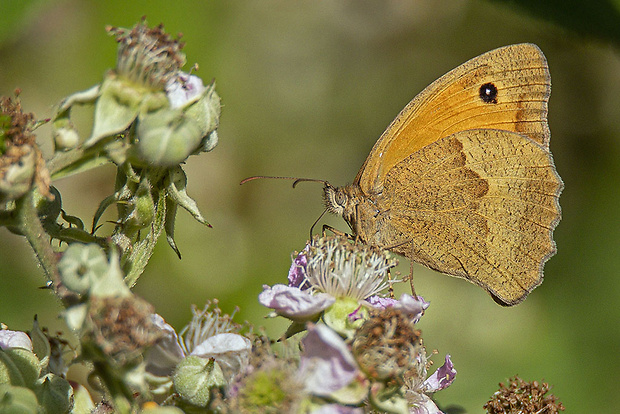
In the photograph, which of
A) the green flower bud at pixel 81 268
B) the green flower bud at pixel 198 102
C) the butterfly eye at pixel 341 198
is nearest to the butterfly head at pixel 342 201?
the butterfly eye at pixel 341 198

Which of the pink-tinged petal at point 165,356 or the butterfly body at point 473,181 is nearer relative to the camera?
the pink-tinged petal at point 165,356

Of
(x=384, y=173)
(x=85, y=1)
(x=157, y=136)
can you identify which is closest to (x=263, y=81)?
(x=85, y=1)

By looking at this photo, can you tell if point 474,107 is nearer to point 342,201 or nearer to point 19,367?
point 342,201

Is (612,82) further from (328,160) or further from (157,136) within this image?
(157,136)

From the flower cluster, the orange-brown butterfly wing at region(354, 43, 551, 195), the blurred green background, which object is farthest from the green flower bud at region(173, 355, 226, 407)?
the blurred green background

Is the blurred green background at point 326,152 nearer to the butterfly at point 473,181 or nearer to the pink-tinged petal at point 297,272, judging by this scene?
the butterfly at point 473,181
